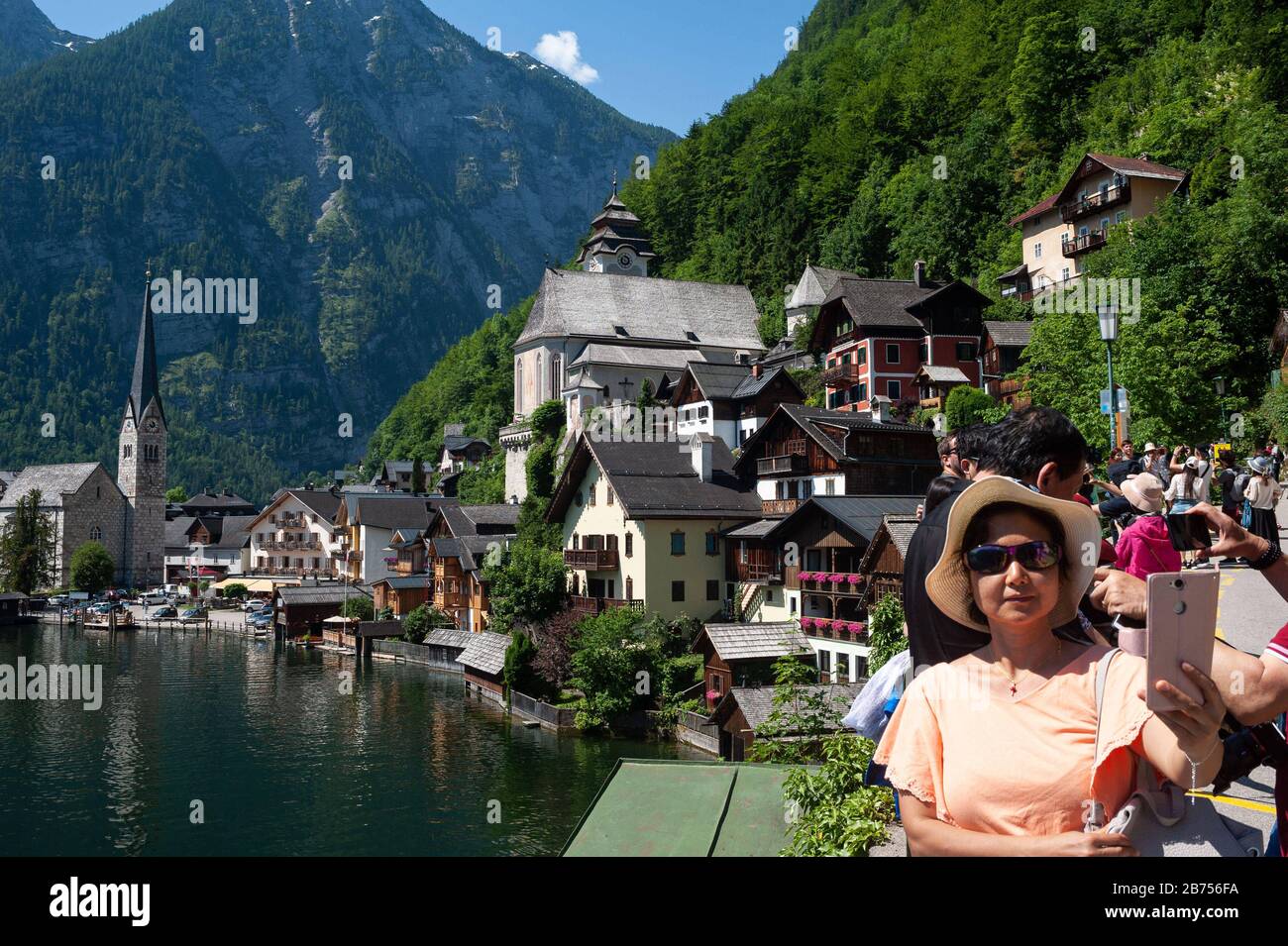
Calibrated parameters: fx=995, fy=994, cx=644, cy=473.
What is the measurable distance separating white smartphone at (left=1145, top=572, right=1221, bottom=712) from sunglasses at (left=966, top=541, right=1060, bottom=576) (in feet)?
2.45

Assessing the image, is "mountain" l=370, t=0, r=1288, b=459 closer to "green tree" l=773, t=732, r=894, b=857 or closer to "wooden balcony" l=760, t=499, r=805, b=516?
"wooden balcony" l=760, t=499, r=805, b=516

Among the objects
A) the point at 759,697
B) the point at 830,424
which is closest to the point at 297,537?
the point at 830,424

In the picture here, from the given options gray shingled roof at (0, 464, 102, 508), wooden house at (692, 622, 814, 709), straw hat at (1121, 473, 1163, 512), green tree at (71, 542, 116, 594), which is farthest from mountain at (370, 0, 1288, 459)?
green tree at (71, 542, 116, 594)

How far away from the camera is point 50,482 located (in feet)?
382

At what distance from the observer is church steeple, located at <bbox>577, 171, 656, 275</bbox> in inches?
4306

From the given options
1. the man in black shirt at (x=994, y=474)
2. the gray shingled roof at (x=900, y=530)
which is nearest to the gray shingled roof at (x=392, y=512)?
the gray shingled roof at (x=900, y=530)

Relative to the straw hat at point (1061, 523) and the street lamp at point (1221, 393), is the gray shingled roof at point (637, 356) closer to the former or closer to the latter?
the street lamp at point (1221, 393)

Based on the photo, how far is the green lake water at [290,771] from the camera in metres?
26.3

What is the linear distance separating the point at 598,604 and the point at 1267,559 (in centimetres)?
4144

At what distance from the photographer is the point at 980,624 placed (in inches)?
155

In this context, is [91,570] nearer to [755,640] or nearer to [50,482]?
[50,482]

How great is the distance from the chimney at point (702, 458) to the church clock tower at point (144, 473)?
92802 mm

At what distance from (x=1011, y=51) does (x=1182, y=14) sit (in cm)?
1851

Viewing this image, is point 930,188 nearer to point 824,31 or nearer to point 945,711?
point 945,711
